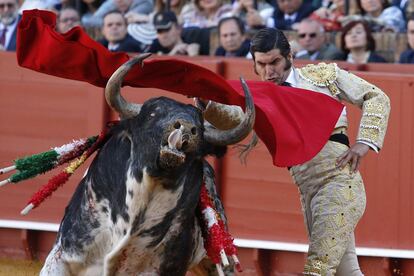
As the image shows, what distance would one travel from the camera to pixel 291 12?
379 inches

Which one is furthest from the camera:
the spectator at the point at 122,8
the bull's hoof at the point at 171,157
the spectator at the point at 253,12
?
the spectator at the point at 122,8

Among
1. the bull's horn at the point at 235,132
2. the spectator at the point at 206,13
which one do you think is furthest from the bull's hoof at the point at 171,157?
the spectator at the point at 206,13

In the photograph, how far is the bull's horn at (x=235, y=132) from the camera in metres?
5.50

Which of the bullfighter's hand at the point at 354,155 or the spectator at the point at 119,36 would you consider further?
the spectator at the point at 119,36

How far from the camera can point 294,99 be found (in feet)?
19.2

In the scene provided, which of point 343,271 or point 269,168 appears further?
point 269,168

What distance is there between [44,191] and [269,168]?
2563 millimetres

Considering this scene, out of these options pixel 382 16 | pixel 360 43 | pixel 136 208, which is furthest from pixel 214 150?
pixel 382 16

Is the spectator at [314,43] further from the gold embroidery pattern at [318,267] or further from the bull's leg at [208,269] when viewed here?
the gold embroidery pattern at [318,267]

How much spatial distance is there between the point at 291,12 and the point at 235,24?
0.60 metres

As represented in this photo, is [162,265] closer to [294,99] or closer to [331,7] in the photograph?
[294,99]

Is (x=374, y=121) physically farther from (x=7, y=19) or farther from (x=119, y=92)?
(x=7, y=19)

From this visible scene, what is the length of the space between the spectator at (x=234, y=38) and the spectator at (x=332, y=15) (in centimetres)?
56

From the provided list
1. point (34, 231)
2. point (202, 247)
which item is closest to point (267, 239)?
point (34, 231)
